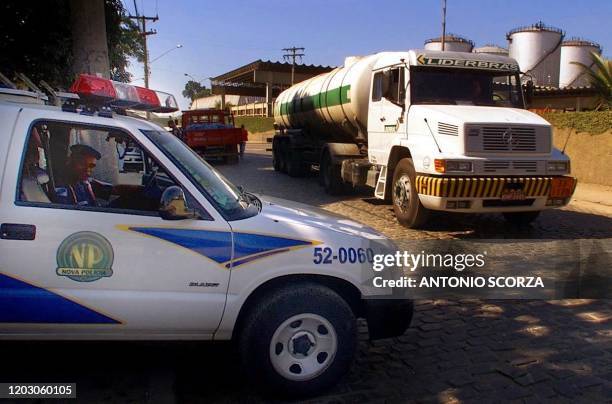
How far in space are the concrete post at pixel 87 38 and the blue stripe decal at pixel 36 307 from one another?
18.1ft

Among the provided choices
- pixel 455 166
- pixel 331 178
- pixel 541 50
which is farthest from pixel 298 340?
pixel 541 50

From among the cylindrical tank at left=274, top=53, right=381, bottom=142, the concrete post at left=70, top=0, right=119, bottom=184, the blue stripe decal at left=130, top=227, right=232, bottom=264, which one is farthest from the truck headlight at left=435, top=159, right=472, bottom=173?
the concrete post at left=70, top=0, right=119, bottom=184

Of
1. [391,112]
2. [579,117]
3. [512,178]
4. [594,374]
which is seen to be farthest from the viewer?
[579,117]

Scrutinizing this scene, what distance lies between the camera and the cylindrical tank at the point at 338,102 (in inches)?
452

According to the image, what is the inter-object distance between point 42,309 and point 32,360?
3.53 feet

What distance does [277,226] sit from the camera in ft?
10.7

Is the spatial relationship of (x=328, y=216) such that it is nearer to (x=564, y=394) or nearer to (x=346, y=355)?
(x=346, y=355)

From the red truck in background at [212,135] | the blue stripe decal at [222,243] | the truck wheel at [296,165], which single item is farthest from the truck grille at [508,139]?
the red truck in background at [212,135]

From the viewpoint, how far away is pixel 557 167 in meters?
7.93

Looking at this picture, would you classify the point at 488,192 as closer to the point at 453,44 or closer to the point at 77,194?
the point at 77,194

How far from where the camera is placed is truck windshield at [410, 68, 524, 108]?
29.2ft

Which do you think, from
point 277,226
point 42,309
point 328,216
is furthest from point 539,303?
point 42,309

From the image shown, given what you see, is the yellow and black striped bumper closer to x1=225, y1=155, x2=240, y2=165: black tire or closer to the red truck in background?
the red truck in background

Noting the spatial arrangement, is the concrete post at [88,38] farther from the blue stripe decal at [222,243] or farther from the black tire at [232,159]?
the black tire at [232,159]
